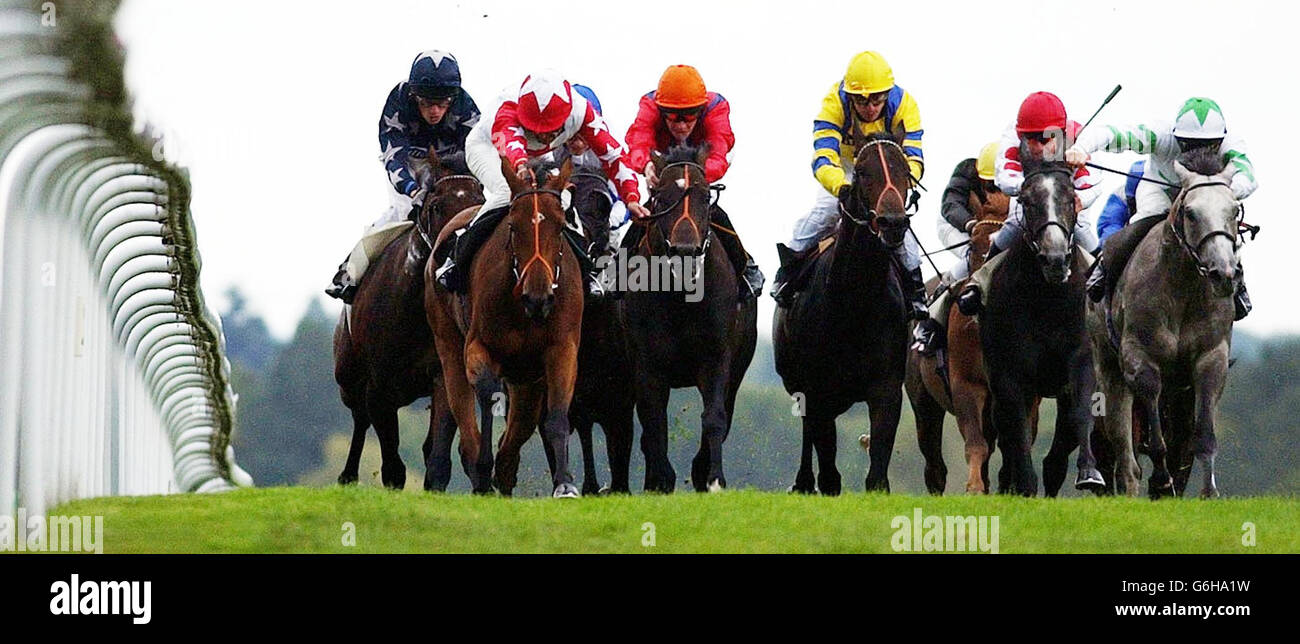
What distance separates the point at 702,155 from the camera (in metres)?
14.3

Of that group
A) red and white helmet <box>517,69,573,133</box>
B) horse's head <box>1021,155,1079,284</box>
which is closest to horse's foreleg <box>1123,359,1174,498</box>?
horse's head <box>1021,155,1079,284</box>

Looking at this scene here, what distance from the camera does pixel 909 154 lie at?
46.8ft

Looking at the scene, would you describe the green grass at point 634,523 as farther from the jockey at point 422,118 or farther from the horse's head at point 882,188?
the jockey at point 422,118

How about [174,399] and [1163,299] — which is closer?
[1163,299]

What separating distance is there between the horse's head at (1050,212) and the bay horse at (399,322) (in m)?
3.37

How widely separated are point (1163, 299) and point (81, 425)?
607cm

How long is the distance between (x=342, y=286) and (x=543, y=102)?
2.82 m

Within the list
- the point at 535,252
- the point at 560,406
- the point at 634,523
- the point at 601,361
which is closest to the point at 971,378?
the point at 601,361

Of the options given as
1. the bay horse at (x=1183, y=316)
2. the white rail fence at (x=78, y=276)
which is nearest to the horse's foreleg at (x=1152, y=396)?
the bay horse at (x=1183, y=316)

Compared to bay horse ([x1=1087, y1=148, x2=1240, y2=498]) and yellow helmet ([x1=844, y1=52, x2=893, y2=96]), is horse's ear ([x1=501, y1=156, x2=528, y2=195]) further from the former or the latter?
bay horse ([x1=1087, y1=148, x2=1240, y2=498])

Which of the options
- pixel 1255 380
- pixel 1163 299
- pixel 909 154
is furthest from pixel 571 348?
pixel 1255 380

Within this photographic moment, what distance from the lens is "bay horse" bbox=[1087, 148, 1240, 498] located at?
45.5 ft
